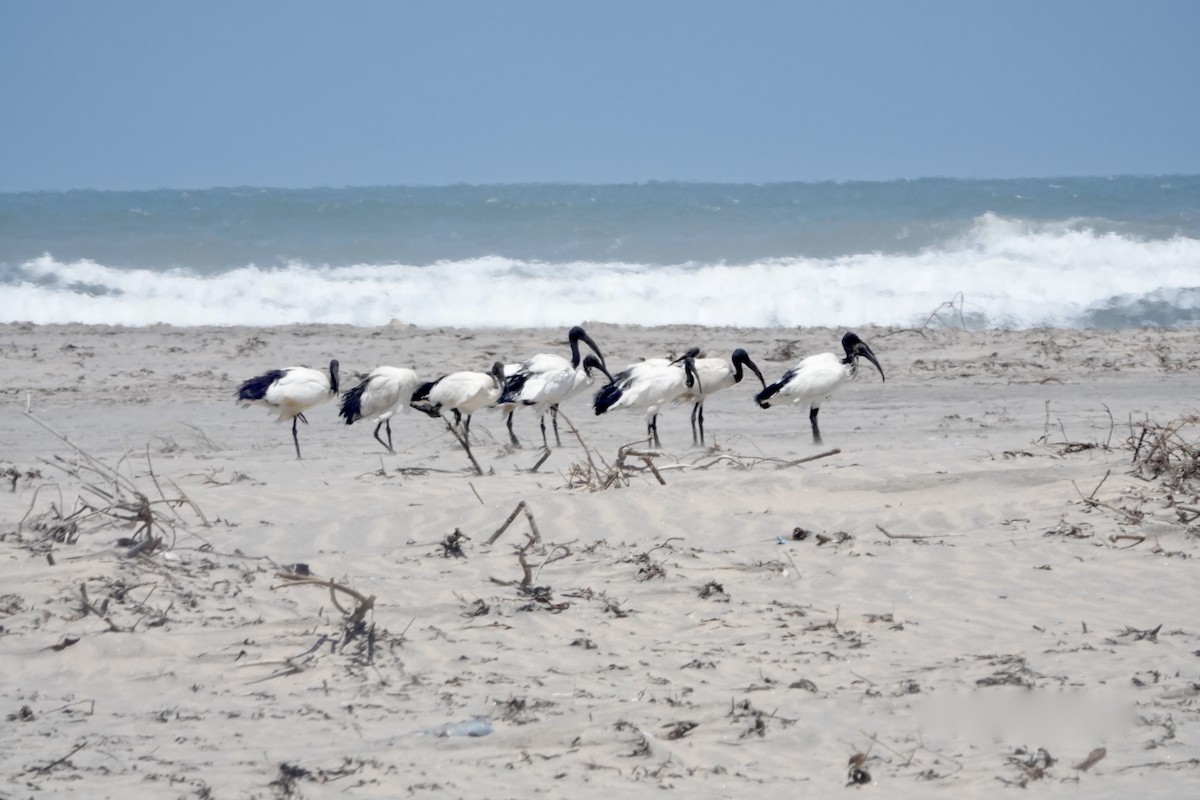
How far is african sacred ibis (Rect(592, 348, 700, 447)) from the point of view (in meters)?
11.5

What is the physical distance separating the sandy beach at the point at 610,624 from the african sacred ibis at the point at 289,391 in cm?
74

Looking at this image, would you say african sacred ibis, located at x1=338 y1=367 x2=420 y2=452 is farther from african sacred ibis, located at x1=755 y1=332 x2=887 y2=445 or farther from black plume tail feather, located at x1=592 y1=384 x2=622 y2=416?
african sacred ibis, located at x1=755 y1=332 x2=887 y2=445

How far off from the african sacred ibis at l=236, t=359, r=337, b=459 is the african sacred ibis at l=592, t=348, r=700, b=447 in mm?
2502

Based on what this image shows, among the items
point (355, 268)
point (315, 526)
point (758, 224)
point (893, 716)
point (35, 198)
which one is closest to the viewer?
point (893, 716)

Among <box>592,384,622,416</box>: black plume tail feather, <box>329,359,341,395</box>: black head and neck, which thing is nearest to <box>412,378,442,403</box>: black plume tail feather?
<box>329,359,341,395</box>: black head and neck

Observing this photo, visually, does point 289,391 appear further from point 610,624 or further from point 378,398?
point 610,624

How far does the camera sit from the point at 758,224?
37594 mm

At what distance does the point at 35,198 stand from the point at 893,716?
54.0m

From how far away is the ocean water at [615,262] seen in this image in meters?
26.2

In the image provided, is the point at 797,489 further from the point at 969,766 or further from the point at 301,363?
the point at 301,363

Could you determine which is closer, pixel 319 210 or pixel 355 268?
pixel 355 268

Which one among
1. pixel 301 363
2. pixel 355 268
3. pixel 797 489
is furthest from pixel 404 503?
pixel 355 268

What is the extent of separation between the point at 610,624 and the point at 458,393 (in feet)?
21.2

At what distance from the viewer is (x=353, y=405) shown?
1171 centimetres
